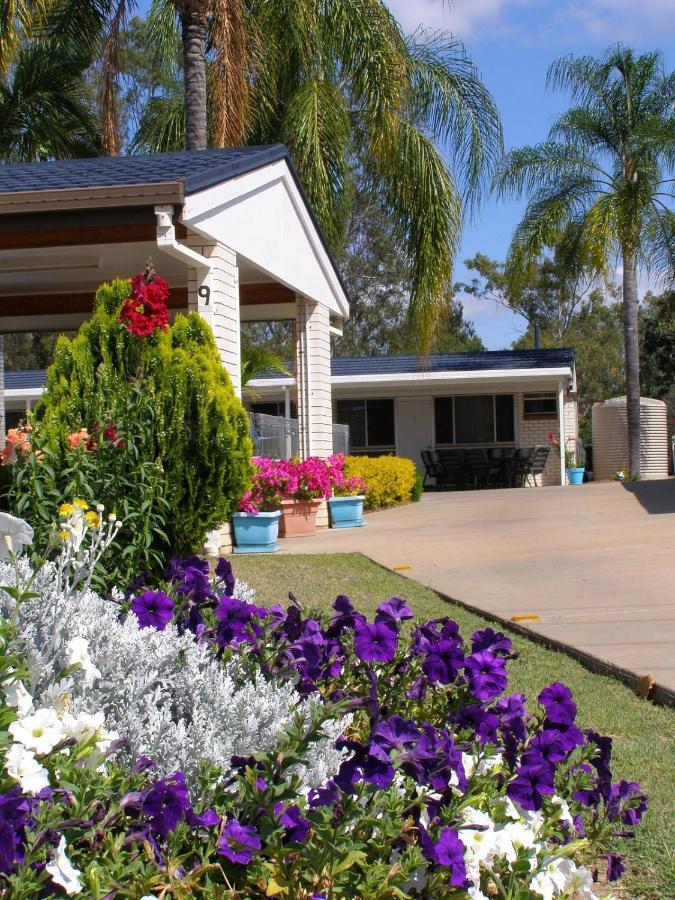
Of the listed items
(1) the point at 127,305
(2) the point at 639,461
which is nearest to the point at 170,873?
(1) the point at 127,305

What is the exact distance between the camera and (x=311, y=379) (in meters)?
13.0

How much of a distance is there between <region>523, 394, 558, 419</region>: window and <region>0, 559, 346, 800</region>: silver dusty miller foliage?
2192cm

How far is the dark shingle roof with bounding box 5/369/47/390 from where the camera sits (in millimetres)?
23797

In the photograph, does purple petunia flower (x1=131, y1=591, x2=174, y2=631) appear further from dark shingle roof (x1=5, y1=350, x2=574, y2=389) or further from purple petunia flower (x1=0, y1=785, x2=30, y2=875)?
dark shingle roof (x1=5, y1=350, x2=574, y2=389)

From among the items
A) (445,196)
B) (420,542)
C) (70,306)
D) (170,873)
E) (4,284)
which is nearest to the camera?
(170,873)

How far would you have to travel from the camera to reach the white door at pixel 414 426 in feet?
81.2

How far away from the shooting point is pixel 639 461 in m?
23.4

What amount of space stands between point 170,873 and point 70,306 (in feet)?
42.1

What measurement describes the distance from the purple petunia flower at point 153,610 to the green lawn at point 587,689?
4.87 ft

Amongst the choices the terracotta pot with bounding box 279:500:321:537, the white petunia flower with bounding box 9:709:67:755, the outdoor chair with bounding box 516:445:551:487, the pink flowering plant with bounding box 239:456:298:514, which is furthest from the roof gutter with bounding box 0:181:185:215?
the outdoor chair with bounding box 516:445:551:487

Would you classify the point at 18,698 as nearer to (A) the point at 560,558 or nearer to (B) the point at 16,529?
(B) the point at 16,529

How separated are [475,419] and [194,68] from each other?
1284 cm

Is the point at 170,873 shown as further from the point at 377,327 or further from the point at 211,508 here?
the point at 377,327

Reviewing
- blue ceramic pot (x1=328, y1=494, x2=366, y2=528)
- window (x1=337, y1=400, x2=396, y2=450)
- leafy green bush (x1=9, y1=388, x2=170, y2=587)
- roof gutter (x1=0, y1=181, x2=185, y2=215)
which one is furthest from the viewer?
window (x1=337, y1=400, x2=396, y2=450)
